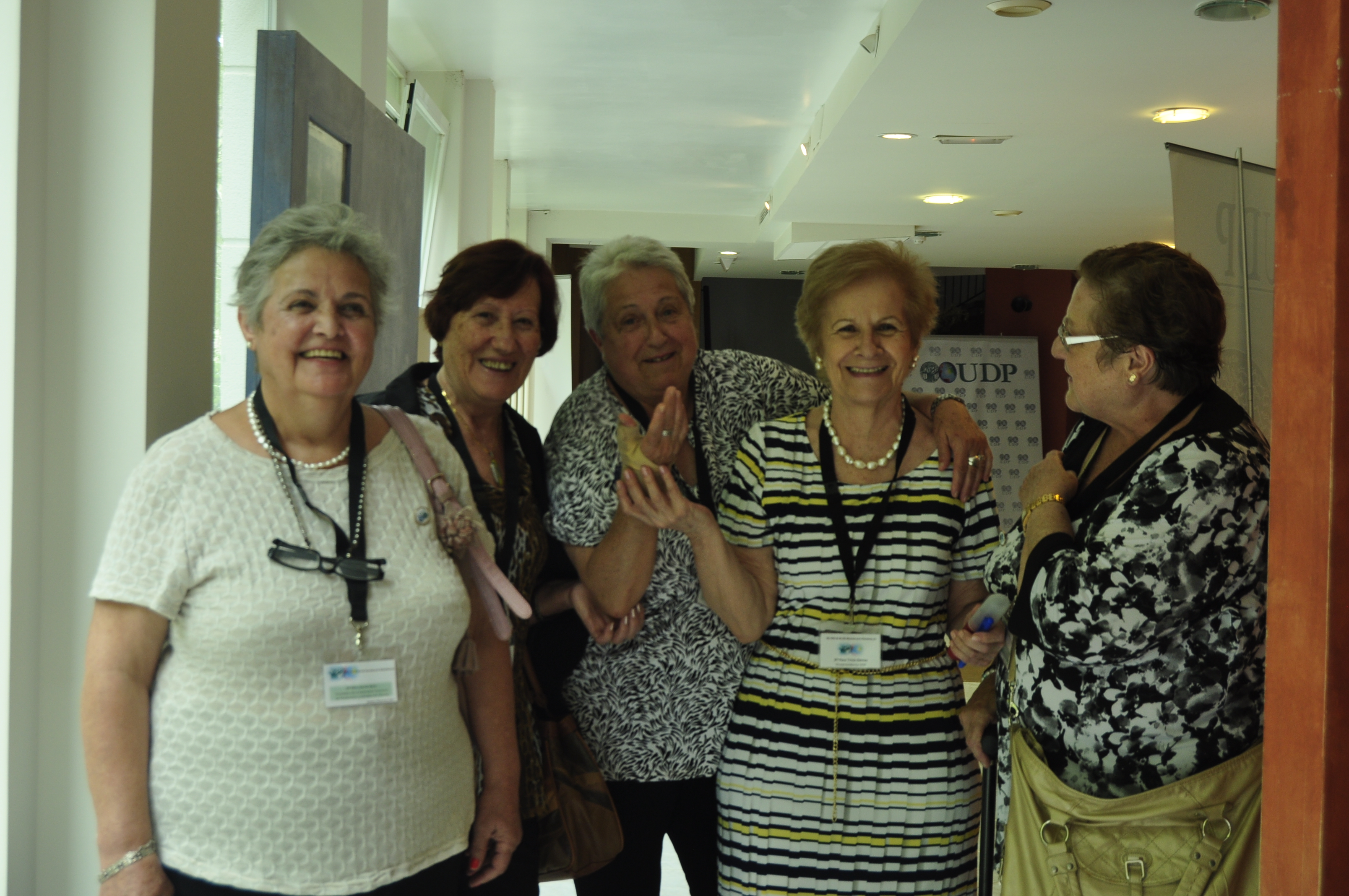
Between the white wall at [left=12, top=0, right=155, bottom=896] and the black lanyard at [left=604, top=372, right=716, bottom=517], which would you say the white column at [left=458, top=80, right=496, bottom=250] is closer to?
the black lanyard at [left=604, top=372, right=716, bottom=517]

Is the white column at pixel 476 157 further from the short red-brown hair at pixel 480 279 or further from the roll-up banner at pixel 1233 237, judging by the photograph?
the short red-brown hair at pixel 480 279

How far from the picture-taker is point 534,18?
527 cm

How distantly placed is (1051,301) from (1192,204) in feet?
29.1

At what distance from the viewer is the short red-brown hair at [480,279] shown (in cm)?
217

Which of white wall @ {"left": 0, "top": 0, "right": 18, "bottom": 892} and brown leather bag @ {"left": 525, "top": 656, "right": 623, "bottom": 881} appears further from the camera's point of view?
brown leather bag @ {"left": 525, "top": 656, "right": 623, "bottom": 881}

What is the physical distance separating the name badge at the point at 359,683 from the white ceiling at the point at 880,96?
10.5 ft

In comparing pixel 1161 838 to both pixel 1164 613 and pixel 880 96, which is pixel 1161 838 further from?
pixel 880 96

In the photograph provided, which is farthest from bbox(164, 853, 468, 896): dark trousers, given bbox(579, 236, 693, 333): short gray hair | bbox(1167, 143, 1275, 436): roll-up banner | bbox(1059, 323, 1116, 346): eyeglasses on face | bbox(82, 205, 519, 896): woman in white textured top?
bbox(1167, 143, 1275, 436): roll-up banner

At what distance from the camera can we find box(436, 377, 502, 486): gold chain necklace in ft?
6.90

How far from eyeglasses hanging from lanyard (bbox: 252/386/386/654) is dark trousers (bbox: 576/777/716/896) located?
0.87 metres

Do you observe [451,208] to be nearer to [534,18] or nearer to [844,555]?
[534,18]

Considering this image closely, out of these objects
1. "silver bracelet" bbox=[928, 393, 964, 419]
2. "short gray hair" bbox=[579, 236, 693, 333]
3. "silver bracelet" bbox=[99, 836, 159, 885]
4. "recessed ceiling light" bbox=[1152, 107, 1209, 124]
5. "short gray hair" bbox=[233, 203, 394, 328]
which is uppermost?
"recessed ceiling light" bbox=[1152, 107, 1209, 124]

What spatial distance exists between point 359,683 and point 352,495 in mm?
281

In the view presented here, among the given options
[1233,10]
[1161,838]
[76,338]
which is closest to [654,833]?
[1161,838]
